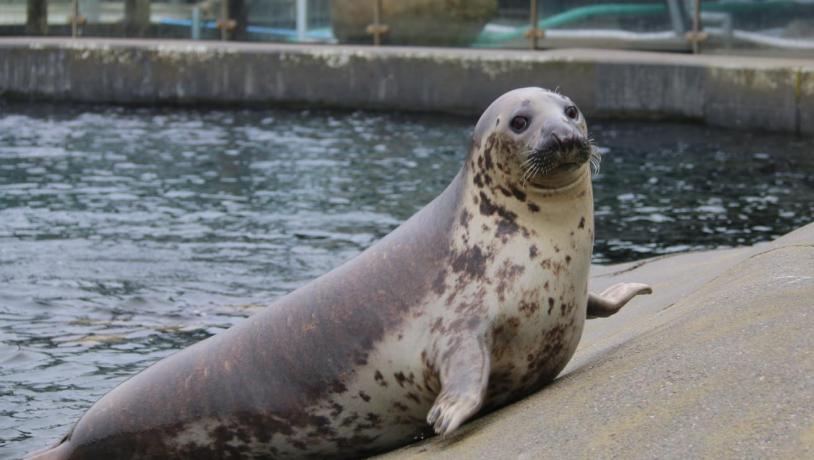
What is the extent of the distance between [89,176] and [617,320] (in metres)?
7.22

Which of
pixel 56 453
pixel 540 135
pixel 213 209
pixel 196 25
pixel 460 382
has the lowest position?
pixel 56 453

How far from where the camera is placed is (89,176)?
1250 cm

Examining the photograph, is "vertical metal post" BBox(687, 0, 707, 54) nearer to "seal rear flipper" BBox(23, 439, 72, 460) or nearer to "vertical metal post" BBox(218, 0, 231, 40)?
"vertical metal post" BBox(218, 0, 231, 40)

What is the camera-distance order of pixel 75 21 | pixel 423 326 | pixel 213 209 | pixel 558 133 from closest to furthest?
pixel 558 133 < pixel 423 326 < pixel 213 209 < pixel 75 21

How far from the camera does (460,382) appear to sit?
172 inches

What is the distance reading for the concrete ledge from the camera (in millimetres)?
14203

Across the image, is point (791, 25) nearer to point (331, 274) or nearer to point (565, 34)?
point (565, 34)

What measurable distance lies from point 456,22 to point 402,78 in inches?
53.7

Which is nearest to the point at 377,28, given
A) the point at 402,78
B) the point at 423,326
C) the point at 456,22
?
the point at 456,22

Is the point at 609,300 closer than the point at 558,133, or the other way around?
the point at 558,133

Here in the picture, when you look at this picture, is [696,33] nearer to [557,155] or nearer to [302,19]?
[302,19]

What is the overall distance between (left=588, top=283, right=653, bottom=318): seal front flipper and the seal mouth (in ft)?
2.56

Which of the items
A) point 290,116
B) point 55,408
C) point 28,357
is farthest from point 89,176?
point 55,408

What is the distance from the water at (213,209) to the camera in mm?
7414
